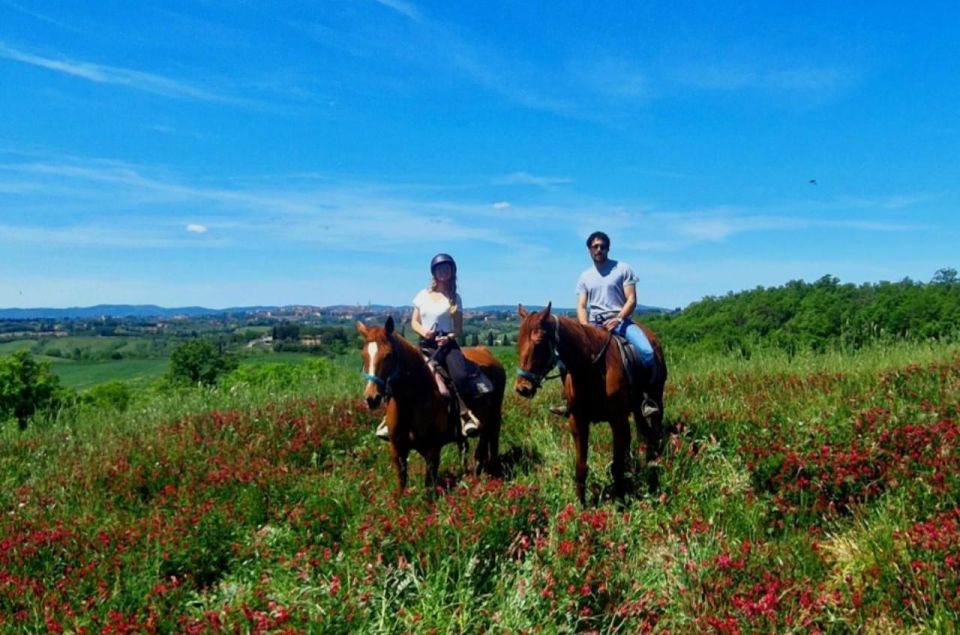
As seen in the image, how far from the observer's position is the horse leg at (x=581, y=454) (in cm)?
681

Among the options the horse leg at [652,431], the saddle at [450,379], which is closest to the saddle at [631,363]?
the horse leg at [652,431]

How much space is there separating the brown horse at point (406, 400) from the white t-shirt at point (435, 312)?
0.61 meters

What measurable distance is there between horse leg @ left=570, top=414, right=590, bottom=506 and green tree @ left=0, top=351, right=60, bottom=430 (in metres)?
17.3

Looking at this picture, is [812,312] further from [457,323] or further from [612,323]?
[457,323]

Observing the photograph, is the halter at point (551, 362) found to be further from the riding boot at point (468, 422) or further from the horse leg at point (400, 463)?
the horse leg at point (400, 463)

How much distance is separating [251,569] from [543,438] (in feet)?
16.0

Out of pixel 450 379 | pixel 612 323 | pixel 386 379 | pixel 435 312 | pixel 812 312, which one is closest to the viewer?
pixel 386 379

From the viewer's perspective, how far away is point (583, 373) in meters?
6.98

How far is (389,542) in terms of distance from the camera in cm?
490

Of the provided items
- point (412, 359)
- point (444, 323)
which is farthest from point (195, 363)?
point (412, 359)

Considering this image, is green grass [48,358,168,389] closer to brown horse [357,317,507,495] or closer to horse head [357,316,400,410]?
brown horse [357,317,507,495]

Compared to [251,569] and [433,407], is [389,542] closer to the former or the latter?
[251,569]

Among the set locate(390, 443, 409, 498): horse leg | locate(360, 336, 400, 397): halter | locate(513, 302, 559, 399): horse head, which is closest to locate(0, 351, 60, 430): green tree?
locate(390, 443, 409, 498): horse leg

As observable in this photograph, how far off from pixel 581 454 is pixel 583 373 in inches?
33.4
